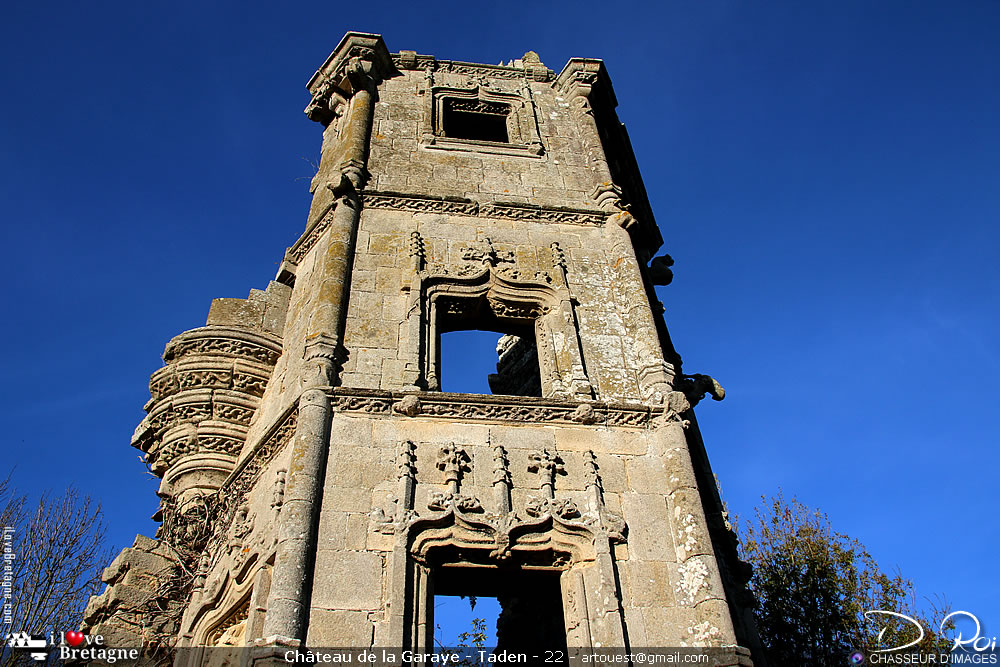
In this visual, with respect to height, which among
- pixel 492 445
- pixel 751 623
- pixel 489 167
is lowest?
pixel 751 623

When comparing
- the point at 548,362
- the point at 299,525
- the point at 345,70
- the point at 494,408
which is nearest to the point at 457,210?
the point at 548,362

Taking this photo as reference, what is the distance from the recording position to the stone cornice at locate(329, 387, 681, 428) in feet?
24.7

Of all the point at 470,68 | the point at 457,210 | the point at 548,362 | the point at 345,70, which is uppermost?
the point at 470,68

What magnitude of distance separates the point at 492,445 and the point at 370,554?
1583 mm

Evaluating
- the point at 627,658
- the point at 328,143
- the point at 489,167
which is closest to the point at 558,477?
the point at 627,658

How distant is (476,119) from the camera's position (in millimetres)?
13719

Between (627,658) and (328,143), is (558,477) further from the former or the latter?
(328,143)

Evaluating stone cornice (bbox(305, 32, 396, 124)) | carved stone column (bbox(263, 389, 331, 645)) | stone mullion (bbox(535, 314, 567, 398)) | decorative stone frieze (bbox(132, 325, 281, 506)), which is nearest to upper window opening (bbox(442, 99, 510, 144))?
stone cornice (bbox(305, 32, 396, 124))

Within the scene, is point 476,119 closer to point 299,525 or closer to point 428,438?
point 428,438

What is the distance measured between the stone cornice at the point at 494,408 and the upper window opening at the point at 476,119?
21.4ft

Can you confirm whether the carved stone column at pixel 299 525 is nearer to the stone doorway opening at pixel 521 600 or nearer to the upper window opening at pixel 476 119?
the stone doorway opening at pixel 521 600

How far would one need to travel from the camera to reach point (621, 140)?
45.8 ft

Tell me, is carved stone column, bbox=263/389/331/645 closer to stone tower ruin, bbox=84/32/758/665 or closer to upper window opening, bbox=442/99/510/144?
stone tower ruin, bbox=84/32/758/665

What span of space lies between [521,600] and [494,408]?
425 centimetres
